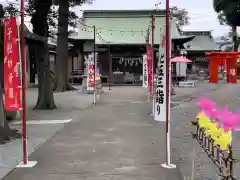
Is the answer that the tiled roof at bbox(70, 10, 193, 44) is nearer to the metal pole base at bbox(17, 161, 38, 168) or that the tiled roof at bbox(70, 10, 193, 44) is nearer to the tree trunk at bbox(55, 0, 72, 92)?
the tree trunk at bbox(55, 0, 72, 92)

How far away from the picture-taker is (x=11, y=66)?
7.42m

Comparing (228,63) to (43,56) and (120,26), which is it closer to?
(120,26)

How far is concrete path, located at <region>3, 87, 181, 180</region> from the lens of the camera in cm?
615

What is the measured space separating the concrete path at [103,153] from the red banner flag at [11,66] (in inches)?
43.5

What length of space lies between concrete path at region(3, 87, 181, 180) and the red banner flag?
1.10 metres

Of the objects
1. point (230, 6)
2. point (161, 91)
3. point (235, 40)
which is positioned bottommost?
point (161, 91)

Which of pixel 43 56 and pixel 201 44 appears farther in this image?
pixel 201 44

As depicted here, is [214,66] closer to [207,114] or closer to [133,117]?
[133,117]

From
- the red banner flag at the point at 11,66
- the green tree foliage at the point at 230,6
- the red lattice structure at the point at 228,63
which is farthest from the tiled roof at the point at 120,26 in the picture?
the red banner flag at the point at 11,66

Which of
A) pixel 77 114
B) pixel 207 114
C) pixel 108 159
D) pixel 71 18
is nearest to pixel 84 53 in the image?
pixel 71 18

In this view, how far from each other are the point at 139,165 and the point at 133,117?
6.48 meters

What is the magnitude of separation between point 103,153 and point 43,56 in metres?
8.53

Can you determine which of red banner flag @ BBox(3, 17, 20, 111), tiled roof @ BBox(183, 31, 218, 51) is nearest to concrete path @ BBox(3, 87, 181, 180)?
red banner flag @ BBox(3, 17, 20, 111)

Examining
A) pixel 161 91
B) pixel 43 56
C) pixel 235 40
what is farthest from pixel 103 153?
pixel 235 40
